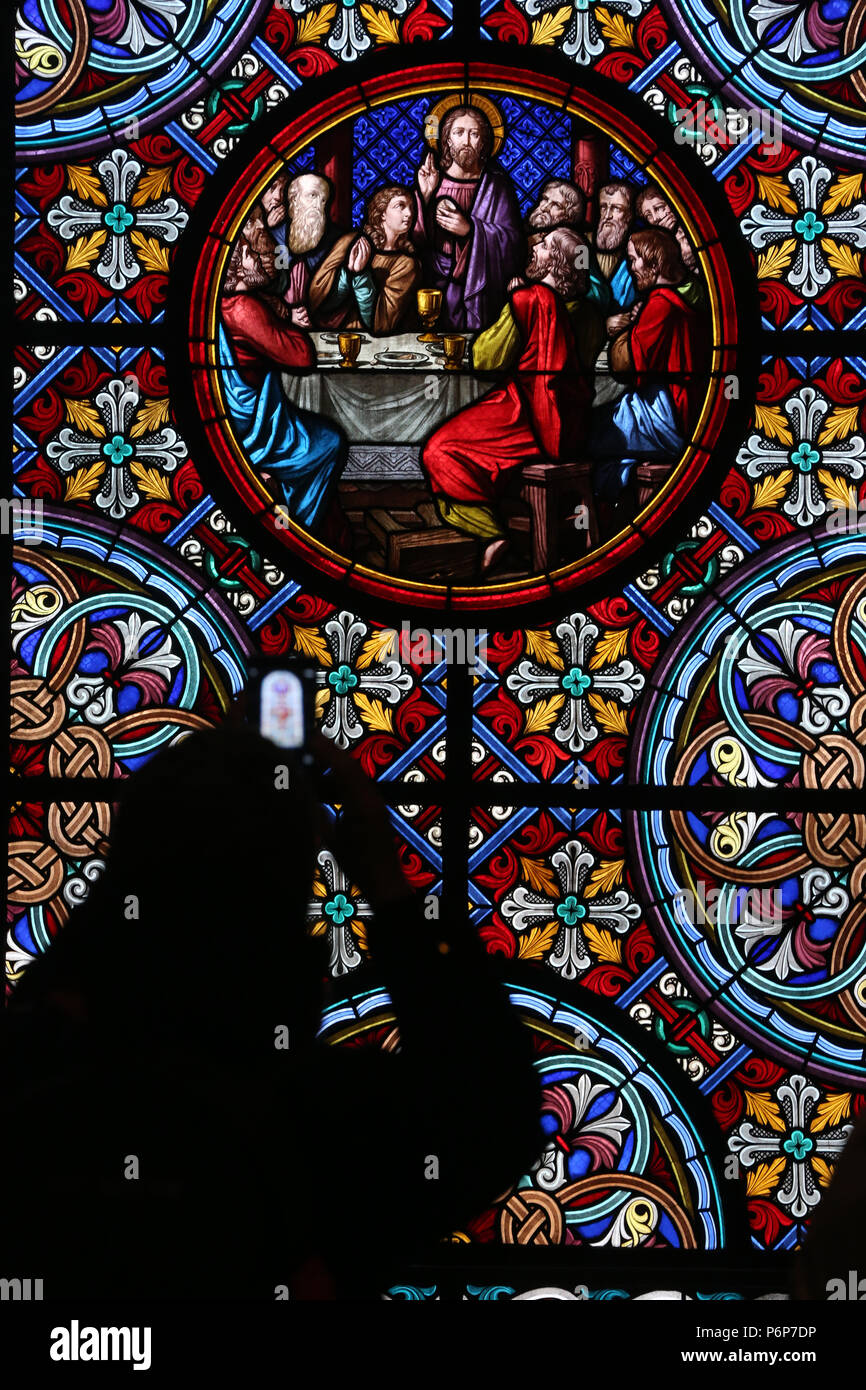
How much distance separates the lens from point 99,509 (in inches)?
182

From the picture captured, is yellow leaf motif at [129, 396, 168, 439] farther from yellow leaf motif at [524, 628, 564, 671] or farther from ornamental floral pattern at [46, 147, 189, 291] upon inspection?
yellow leaf motif at [524, 628, 564, 671]

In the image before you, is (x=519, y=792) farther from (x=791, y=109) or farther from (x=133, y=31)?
(x=133, y=31)

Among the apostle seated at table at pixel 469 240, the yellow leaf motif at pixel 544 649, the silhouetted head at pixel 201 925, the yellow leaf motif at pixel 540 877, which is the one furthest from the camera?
the apostle seated at table at pixel 469 240

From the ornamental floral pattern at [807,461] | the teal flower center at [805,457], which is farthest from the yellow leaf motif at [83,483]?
the teal flower center at [805,457]

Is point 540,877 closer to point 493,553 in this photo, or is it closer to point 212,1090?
point 493,553

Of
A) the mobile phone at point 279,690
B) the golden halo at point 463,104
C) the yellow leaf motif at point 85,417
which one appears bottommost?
the mobile phone at point 279,690

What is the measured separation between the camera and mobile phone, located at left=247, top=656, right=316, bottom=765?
4516 millimetres

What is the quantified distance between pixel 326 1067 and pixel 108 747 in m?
Answer: 1.13

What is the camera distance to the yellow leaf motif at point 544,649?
4.59m

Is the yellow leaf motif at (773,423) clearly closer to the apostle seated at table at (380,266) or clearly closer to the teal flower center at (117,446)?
the apostle seated at table at (380,266)

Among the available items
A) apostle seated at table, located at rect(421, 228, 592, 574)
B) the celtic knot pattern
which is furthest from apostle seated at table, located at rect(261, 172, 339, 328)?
the celtic knot pattern

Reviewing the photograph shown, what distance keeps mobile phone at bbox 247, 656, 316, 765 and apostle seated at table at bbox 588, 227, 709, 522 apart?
0.87m

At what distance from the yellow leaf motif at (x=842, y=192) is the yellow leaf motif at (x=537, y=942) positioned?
1.91m

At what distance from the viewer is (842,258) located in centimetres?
472
